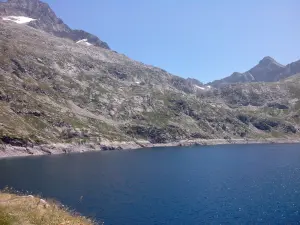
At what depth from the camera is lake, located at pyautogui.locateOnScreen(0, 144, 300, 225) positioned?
61.7 metres

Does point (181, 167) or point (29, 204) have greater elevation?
point (29, 204)

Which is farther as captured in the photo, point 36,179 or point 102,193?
point 36,179

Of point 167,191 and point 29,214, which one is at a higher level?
point 29,214

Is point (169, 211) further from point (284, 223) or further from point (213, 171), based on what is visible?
point (213, 171)

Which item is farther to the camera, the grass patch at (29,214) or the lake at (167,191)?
the lake at (167,191)

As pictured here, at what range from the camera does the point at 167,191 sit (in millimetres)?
86562

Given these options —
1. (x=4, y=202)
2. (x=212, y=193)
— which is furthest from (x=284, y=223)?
(x=4, y=202)

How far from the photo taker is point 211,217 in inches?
2416

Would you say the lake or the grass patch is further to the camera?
A: the lake

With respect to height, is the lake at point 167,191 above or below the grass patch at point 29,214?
below

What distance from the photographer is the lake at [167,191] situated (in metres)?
61.7

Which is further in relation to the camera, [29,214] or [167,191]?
[167,191]

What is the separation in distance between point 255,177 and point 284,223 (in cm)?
5522

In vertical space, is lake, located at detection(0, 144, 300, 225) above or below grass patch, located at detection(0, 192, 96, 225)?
below
